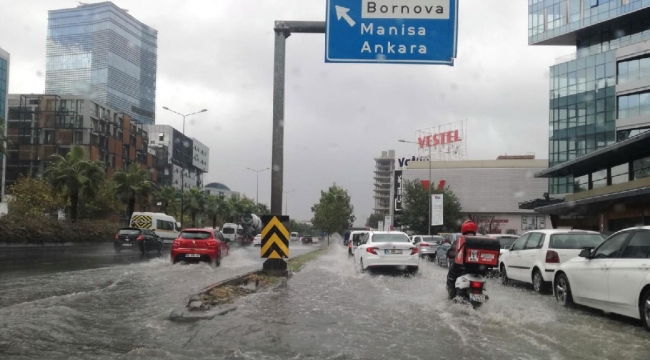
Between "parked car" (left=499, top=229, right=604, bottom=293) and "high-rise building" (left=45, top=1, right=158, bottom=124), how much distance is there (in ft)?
536

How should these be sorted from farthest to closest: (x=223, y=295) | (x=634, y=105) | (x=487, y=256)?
(x=634, y=105) < (x=223, y=295) < (x=487, y=256)

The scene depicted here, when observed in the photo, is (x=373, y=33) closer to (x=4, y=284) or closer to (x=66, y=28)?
(x=4, y=284)

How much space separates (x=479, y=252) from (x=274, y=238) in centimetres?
707

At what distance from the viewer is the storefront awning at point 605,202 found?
2566cm

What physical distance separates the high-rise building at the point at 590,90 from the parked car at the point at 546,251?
24727 mm

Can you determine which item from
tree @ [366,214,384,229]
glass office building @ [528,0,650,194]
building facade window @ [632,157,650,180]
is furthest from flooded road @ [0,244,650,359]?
tree @ [366,214,384,229]

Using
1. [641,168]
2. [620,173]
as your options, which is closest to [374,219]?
[620,173]

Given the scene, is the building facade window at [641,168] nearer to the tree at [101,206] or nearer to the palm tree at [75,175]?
the palm tree at [75,175]

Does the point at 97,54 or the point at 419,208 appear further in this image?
the point at 97,54

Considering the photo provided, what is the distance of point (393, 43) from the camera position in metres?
12.9

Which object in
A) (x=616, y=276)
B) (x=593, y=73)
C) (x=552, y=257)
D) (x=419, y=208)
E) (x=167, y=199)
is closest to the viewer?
(x=616, y=276)

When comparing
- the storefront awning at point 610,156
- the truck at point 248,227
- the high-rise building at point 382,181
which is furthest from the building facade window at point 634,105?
the high-rise building at point 382,181

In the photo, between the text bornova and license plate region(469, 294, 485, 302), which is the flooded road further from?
the text bornova

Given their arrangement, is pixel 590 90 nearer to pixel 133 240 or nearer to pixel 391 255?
pixel 133 240
